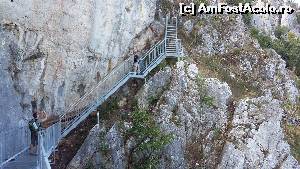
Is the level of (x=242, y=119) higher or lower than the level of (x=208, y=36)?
lower

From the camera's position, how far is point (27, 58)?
22.7 meters

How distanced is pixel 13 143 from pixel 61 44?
5.61 meters

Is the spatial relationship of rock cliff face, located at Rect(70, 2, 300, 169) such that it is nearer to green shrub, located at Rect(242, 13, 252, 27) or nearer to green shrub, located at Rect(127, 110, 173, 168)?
green shrub, located at Rect(127, 110, 173, 168)

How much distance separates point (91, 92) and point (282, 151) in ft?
27.2

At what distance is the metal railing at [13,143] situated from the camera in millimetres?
17761

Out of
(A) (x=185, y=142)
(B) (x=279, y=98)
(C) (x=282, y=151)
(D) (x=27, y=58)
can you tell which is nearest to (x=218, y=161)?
(A) (x=185, y=142)

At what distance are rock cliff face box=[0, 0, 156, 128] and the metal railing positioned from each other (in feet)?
4.50

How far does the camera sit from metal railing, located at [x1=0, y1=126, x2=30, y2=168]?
58.3ft

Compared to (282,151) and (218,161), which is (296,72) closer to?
(282,151)

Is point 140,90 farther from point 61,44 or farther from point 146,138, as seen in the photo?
point 61,44

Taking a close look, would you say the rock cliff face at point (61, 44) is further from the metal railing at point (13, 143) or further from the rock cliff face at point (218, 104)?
the rock cliff face at point (218, 104)

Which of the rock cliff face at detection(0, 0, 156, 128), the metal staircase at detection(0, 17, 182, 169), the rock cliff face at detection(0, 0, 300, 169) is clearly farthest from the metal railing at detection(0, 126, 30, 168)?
the metal staircase at detection(0, 17, 182, 169)

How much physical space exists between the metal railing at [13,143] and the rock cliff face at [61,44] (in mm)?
1373

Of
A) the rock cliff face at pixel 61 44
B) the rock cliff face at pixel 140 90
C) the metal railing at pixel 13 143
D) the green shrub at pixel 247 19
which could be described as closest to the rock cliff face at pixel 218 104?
the rock cliff face at pixel 140 90
